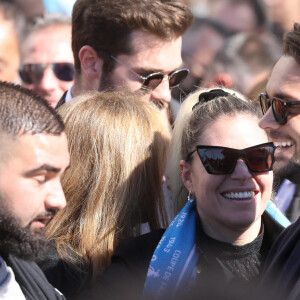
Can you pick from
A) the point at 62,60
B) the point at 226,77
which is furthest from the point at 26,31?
the point at 226,77

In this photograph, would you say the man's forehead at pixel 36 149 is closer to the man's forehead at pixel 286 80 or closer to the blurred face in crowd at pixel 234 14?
the man's forehead at pixel 286 80

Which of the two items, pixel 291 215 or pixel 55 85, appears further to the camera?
pixel 55 85

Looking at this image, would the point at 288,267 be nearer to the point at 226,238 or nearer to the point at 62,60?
the point at 226,238

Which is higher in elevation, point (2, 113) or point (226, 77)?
point (2, 113)

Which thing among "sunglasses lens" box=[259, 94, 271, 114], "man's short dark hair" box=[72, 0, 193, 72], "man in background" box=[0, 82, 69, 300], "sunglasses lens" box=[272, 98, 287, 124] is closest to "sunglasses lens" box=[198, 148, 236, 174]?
"sunglasses lens" box=[272, 98, 287, 124]

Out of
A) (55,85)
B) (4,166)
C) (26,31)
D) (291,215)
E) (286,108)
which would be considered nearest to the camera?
(4,166)

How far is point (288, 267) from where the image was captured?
2.60m

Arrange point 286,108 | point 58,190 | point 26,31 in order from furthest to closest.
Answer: point 26,31 → point 286,108 → point 58,190

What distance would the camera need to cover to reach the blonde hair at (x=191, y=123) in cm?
310

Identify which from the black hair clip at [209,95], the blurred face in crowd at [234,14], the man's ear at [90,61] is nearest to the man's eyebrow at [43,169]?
the black hair clip at [209,95]

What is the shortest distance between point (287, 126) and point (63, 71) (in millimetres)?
2172

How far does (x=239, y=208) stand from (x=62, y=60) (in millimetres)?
2390

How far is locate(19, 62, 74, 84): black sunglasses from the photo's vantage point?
4.76 meters

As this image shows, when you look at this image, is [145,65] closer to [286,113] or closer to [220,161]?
[286,113]
